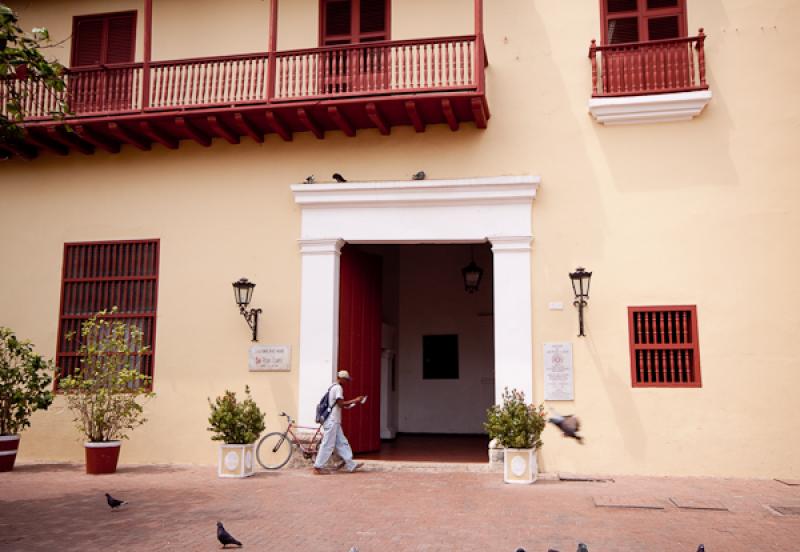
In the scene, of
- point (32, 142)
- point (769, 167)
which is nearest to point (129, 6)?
point (32, 142)

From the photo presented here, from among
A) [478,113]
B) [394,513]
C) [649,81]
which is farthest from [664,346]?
[394,513]

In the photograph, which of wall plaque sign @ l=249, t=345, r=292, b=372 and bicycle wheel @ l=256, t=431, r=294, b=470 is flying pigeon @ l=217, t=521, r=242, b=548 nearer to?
bicycle wheel @ l=256, t=431, r=294, b=470

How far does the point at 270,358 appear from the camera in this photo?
39.5 feet

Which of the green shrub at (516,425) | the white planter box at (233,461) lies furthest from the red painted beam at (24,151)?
the green shrub at (516,425)

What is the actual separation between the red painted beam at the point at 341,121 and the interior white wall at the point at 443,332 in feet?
21.0

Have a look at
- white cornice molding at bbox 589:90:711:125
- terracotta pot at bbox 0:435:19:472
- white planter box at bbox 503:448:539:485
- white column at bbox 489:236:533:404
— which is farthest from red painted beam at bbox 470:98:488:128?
terracotta pot at bbox 0:435:19:472

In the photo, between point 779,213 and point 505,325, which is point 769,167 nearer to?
point 779,213

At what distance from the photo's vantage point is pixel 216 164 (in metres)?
12.8

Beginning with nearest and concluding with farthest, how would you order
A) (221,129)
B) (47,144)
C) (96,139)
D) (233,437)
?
(233,437) < (221,129) < (96,139) < (47,144)

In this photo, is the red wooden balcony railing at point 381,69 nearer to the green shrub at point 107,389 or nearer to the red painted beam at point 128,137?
the red painted beam at point 128,137

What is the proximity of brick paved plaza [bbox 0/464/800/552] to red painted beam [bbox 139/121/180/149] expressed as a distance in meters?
5.46

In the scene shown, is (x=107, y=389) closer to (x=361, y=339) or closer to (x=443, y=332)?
(x=361, y=339)

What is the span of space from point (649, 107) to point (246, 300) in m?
6.89

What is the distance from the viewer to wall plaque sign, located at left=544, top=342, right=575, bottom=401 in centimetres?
1115
